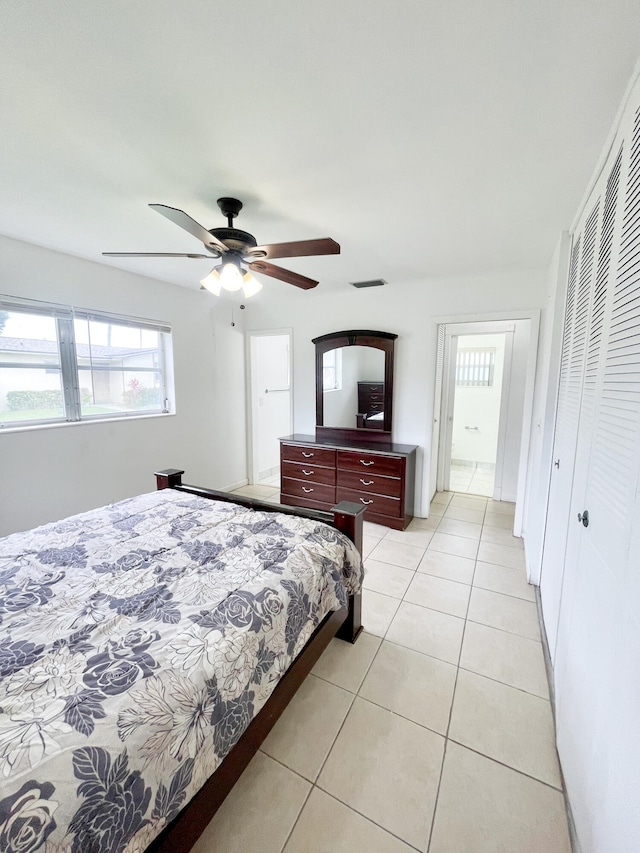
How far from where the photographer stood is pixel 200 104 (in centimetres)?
121

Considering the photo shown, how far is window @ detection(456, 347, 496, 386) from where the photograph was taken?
484cm

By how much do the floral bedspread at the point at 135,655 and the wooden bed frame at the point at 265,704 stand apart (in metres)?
0.12

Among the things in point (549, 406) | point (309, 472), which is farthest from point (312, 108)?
point (309, 472)

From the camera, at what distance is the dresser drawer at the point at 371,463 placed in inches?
127

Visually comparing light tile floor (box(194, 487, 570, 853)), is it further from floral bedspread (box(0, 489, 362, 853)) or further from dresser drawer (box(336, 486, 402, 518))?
dresser drawer (box(336, 486, 402, 518))

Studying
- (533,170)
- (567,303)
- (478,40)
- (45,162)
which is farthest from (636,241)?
(45,162)

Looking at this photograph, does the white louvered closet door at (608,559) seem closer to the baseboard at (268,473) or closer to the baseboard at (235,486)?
the baseboard at (235,486)

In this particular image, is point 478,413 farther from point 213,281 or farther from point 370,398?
point 213,281

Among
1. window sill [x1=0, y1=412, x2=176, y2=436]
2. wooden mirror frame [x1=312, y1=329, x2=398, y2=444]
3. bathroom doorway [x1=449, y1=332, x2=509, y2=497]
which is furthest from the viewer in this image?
bathroom doorway [x1=449, y1=332, x2=509, y2=497]

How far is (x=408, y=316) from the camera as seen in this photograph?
11.4 ft

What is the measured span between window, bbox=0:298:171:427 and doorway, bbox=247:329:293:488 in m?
1.22

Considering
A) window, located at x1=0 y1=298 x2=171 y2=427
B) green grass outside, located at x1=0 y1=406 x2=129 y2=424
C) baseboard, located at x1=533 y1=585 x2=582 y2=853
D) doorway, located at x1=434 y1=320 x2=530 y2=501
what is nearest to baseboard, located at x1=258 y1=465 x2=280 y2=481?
window, located at x1=0 y1=298 x2=171 y2=427

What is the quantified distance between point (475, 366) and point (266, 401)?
10.00 feet

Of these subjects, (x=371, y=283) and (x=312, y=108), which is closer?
(x=312, y=108)
